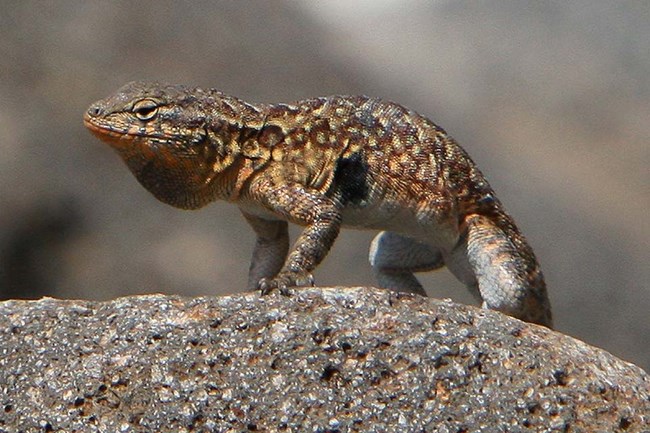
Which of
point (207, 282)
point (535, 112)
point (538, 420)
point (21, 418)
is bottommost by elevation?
point (207, 282)

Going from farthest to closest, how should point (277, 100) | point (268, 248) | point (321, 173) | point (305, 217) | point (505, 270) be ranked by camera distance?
point (277, 100)
point (268, 248)
point (505, 270)
point (321, 173)
point (305, 217)

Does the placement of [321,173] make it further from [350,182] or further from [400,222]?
[400,222]

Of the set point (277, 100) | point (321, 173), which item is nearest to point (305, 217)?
point (321, 173)

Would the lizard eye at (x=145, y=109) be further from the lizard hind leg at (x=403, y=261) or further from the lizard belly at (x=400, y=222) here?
the lizard hind leg at (x=403, y=261)

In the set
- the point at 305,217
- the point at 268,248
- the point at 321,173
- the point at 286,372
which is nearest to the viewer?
the point at 286,372

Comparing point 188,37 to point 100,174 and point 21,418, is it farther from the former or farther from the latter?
point 21,418

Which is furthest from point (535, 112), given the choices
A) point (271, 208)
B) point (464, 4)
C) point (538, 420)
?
point (538, 420)

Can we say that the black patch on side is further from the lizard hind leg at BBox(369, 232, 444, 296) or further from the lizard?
the lizard hind leg at BBox(369, 232, 444, 296)

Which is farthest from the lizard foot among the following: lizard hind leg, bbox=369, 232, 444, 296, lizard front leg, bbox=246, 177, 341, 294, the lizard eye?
lizard hind leg, bbox=369, 232, 444, 296
